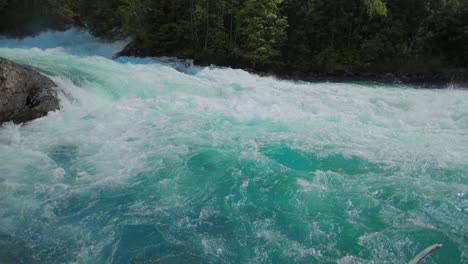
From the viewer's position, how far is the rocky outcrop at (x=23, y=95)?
783cm

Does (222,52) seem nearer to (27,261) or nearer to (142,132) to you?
(142,132)

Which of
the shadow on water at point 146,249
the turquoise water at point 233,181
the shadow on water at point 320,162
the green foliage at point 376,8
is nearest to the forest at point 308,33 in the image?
the green foliage at point 376,8

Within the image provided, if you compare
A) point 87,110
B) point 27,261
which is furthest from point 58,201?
point 87,110

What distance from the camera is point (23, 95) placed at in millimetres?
8312

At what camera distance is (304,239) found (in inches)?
160

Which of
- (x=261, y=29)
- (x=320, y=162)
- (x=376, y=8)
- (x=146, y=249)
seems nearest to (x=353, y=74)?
(x=376, y=8)

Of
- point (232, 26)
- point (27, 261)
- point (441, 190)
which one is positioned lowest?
point (27, 261)

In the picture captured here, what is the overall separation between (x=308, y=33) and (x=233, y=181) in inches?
655

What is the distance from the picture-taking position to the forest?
18.3 meters

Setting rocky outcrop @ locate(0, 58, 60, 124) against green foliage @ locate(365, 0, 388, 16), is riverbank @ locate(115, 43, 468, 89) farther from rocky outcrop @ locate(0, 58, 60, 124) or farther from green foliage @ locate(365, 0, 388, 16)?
rocky outcrop @ locate(0, 58, 60, 124)

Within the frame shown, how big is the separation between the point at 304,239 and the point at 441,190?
238cm

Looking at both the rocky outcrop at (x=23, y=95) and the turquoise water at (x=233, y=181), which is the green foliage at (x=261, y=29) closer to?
the turquoise water at (x=233, y=181)

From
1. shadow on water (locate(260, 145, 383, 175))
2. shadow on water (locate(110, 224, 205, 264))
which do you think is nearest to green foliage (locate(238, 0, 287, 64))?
shadow on water (locate(260, 145, 383, 175))

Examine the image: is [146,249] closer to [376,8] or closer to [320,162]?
[320,162]
